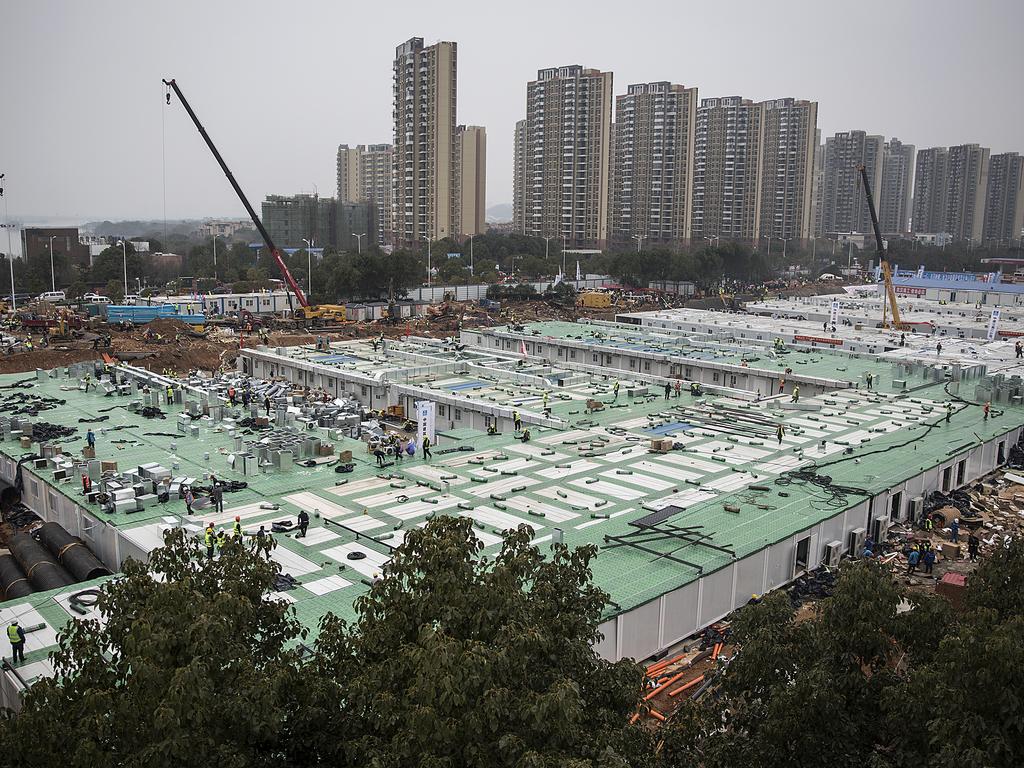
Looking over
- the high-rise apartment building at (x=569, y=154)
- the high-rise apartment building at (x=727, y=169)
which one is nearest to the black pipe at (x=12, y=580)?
the high-rise apartment building at (x=569, y=154)

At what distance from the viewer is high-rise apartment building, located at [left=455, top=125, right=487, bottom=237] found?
118m

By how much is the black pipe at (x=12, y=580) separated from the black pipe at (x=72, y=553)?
1.99ft

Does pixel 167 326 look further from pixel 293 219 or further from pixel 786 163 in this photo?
pixel 786 163

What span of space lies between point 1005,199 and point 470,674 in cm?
16562

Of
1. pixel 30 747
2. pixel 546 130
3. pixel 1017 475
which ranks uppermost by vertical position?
pixel 546 130

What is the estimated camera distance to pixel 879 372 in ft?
113

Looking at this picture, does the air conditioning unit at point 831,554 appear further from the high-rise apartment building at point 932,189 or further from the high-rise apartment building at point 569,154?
the high-rise apartment building at point 932,189

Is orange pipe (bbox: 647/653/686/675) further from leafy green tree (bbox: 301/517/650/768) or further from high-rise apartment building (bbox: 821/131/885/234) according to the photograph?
high-rise apartment building (bbox: 821/131/885/234)

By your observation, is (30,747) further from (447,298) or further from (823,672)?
(447,298)

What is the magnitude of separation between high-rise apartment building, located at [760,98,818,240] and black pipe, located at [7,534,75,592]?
109669 mm

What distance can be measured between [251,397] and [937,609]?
22.5 meters

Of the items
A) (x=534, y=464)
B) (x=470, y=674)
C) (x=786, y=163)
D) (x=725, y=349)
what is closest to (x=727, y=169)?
(x=786, y=163)

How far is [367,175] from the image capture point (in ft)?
525

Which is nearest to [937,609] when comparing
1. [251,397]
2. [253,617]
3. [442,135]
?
[253,617]
